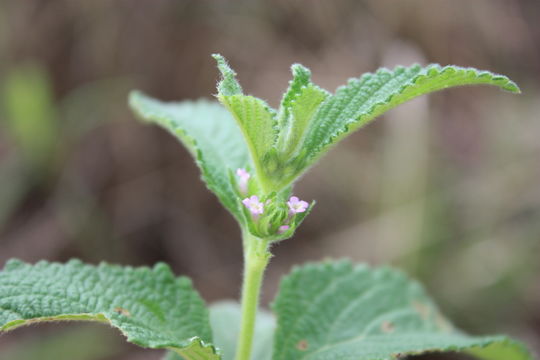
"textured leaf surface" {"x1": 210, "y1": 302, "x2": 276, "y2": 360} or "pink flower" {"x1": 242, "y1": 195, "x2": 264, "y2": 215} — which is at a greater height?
"pink flower" {"x1": 242, "y1": 195, "x2": 264, "y2": 215}

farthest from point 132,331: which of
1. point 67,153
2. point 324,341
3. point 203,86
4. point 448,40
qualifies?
point 448,40

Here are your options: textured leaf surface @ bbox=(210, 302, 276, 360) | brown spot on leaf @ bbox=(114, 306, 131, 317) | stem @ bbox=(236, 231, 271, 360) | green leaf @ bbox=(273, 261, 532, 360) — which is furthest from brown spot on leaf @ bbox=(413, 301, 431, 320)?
brown spot on leaf @ bbox=(114, 306, 131, 317)

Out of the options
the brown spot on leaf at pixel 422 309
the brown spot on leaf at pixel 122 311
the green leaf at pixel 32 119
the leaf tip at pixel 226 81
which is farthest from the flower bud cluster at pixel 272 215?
the green leaf at pixel 32 119

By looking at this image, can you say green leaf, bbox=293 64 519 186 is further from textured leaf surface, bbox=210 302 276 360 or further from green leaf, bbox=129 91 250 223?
textured leaf surface, bbox=210 302 276 360

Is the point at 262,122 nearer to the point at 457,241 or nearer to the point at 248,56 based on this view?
the point at 457,241

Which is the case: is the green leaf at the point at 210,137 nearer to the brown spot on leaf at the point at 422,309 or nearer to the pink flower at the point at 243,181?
the pink flower at the point at 243,181

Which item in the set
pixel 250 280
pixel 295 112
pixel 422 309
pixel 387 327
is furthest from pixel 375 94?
pixel 422 309
